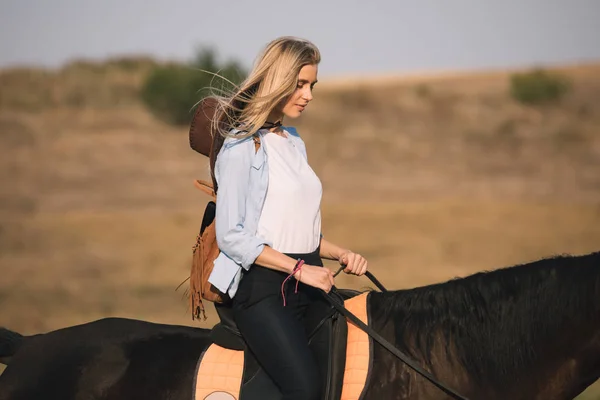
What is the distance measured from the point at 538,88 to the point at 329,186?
2208cm

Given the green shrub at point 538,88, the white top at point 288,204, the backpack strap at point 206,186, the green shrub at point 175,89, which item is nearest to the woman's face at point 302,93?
the white top at point 288,204

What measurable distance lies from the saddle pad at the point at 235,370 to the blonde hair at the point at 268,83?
0.99m

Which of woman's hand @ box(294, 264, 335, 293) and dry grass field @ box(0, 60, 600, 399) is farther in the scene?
dry grass field @ box(0, 60, 600, 399)

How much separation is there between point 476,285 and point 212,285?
119 centimetres

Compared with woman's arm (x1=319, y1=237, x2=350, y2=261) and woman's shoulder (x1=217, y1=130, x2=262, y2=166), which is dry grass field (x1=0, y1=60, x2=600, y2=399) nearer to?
woman's arm (x1=319, y1=237, x2=350, y2=261)

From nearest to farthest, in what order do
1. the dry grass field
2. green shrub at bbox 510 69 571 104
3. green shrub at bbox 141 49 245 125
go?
1. the dry grass field
2. green shrub at bbox 141 49 245 125
3. green shrub at bbox 510 69 571 104

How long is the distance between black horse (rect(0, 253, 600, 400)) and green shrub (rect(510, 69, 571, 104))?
4488 centimetres

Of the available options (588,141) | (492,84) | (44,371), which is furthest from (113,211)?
(492,84)

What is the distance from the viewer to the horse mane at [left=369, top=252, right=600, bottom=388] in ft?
12.2

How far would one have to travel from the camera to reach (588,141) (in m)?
37.1

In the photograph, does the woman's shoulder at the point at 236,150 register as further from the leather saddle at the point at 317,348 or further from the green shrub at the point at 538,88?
the green shrub at the point at 538,88

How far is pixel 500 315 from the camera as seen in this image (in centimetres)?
385

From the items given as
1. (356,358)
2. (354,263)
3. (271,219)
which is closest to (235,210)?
A: (271,219)

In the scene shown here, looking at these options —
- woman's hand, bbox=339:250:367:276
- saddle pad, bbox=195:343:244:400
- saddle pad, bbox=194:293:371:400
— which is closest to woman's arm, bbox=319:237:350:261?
woman's hand, bbox=339:250:367:276
